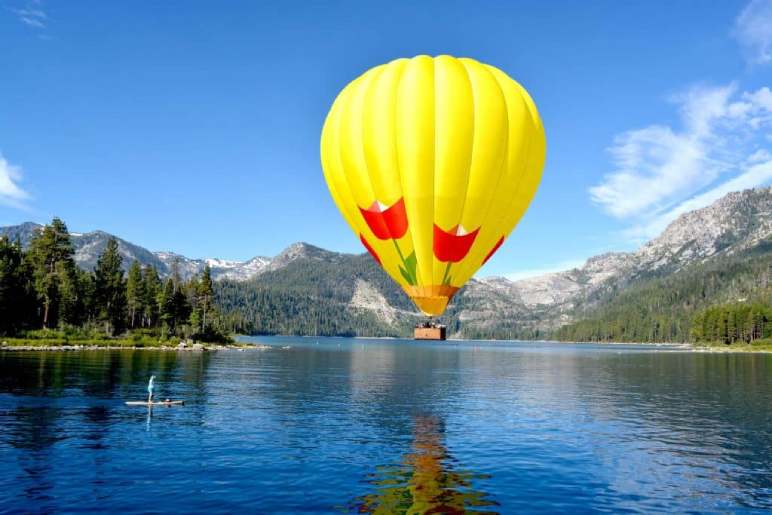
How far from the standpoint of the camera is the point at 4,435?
40938 millimetres

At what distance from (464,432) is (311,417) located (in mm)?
14697

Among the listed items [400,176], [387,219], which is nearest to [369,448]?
[387,219]

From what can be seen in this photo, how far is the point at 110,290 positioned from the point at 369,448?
135 meters

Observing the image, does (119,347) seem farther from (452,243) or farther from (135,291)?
(452,243)

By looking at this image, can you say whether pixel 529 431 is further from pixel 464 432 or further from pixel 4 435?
pixel 4 435

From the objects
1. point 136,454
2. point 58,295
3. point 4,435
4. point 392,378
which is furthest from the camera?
point 58,295

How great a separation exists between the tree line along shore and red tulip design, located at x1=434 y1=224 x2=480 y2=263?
12223 cm

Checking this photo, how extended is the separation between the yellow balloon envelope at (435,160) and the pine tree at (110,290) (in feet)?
465

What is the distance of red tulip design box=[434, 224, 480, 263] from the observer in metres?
30.0

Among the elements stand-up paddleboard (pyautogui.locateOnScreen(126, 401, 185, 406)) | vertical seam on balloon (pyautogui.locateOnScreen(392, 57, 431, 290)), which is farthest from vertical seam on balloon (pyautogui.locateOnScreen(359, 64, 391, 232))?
stand-up paddleboard (pyautogui.locateOnScreen(126, 401, 185, 406))

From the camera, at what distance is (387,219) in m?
30.7

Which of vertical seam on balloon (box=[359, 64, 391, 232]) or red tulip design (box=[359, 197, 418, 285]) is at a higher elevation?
vertical seam on balloon (box=[359, 64, 391, 232])

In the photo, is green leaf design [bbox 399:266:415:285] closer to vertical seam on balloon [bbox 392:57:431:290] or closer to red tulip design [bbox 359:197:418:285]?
red tulip design [bbox 359:197:418:285]

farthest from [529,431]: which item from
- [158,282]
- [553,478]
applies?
[158,282]
